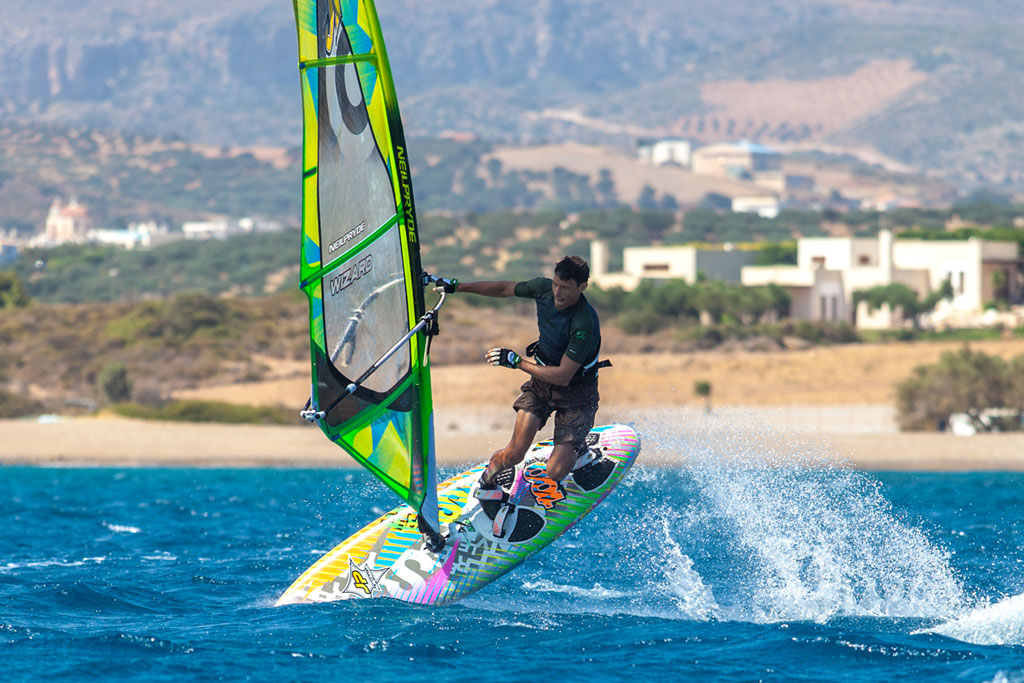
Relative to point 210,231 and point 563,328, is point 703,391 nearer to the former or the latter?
point 563,328

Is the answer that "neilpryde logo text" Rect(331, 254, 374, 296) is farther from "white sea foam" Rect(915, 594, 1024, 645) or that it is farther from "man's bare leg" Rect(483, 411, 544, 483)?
"white sea foam" Rect(915, 594, 1024, 645)

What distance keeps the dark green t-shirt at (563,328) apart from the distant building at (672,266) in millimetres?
63714

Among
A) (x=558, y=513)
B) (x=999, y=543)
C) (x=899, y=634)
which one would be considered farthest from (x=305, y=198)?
(x=999, y=543)

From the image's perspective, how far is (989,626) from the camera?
1168 cm

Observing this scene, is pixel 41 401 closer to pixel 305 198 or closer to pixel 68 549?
pixel 68 549

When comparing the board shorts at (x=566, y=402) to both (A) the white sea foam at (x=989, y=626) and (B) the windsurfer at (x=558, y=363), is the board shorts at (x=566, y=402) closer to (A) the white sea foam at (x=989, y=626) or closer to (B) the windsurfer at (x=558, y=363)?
(B) the windsurfer at (x=558, y=363)

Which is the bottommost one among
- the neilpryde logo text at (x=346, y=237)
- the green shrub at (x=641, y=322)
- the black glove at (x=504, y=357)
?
the green shrub at (x=641, y=322)

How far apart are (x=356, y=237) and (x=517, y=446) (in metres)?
2.45

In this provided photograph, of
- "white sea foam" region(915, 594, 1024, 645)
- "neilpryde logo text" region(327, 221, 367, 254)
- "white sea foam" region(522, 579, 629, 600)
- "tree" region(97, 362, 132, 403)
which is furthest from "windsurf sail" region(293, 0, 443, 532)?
"tree" region(97, 362, 132, 403)

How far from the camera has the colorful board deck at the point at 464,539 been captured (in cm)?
1205

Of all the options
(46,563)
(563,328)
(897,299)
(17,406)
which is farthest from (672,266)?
(563,328)

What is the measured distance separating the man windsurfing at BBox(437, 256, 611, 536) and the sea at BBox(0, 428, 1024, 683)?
51.6 inches

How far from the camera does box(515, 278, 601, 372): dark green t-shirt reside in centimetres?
1084

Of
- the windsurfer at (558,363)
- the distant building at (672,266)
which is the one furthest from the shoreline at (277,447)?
the distant building at (672,266)
